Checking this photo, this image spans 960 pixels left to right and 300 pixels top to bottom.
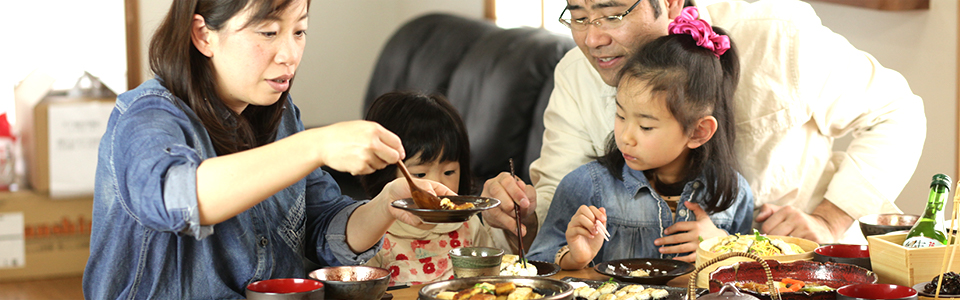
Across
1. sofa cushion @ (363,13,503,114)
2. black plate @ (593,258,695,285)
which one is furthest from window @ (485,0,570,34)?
black plate @ (593,258,695,285)

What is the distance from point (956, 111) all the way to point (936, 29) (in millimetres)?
243

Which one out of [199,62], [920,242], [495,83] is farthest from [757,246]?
[495,83]

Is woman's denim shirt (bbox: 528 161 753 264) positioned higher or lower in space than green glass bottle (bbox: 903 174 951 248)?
lower

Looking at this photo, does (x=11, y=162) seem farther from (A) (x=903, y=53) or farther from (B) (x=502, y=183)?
(A) (x=903, y=53)

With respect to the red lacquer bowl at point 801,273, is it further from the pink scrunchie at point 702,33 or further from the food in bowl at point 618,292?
the pink scrunchie at point 702,33

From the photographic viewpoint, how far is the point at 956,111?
2352 millimetres

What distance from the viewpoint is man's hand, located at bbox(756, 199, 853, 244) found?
6.22 ft

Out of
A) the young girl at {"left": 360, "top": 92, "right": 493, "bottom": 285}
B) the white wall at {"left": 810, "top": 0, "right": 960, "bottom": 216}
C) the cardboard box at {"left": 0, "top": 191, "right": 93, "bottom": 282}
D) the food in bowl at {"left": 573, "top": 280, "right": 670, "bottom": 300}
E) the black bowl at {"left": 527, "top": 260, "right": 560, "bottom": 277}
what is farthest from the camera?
the cardboard box at {"left": 0, "top": 191, "right": 93, "bottom": 282}

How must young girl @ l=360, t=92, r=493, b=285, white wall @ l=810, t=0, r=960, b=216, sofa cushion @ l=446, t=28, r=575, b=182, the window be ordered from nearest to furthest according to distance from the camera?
young girl @ l=360, t=92, r=493, b=285 → white wall @ l=810, t=0, r=960, b=216 → sofa cushion @ l=446, t=28, r=575, b=182 → the window

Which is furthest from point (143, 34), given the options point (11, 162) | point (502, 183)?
point (502, 183)

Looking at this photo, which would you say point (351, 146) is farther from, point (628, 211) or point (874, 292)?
point (628, 211)

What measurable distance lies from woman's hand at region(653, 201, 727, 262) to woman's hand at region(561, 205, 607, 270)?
0.66ft

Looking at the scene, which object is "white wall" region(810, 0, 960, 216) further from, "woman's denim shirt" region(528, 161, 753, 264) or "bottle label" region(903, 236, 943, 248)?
"bottle label" region(903, 236, 943, 248)

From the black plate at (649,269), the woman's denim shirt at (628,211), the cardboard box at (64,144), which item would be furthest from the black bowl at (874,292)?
the cardboard box at (64,144)
